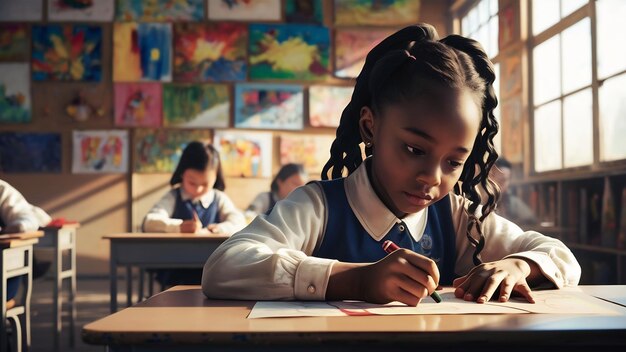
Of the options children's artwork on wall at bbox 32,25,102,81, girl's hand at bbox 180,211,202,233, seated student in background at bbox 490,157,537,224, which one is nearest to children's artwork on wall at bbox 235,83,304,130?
children's artwork on wall at bbox 32,25,102,81

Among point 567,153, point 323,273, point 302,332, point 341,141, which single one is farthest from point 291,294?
point 567,153

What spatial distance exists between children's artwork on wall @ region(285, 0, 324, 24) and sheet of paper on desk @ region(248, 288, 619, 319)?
6694 mm

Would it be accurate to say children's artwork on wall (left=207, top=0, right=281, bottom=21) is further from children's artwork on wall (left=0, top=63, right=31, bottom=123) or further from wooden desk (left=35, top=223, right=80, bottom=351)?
wooden desk (left=35, top=223, right=80, bottom=351)

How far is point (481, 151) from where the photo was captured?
1.32 m

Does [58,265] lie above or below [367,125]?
below

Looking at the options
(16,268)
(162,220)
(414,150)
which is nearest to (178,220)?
(162,220)

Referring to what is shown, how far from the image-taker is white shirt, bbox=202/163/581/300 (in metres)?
0.95

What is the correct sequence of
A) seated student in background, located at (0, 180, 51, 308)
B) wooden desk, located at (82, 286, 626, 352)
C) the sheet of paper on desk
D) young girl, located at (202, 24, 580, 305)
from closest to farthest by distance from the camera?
1. wooden desk, located at (82, 286, 626, 352)
2. the sheet of paper on desk
3. young girl, located at (202, 24, 580, 305)
4. seated student in background, located at (0, 180, 51, 308)

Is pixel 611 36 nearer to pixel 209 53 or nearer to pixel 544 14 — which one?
pixel 544 14

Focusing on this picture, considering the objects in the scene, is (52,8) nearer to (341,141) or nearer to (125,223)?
(125,223)

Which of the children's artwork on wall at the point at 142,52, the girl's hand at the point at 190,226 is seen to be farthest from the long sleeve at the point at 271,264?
the children's artwork on wall at the point at 142,52

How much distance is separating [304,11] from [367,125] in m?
6.42

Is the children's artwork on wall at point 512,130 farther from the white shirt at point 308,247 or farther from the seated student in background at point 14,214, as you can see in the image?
the white shirt at point 308,247

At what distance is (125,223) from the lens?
7.25m
